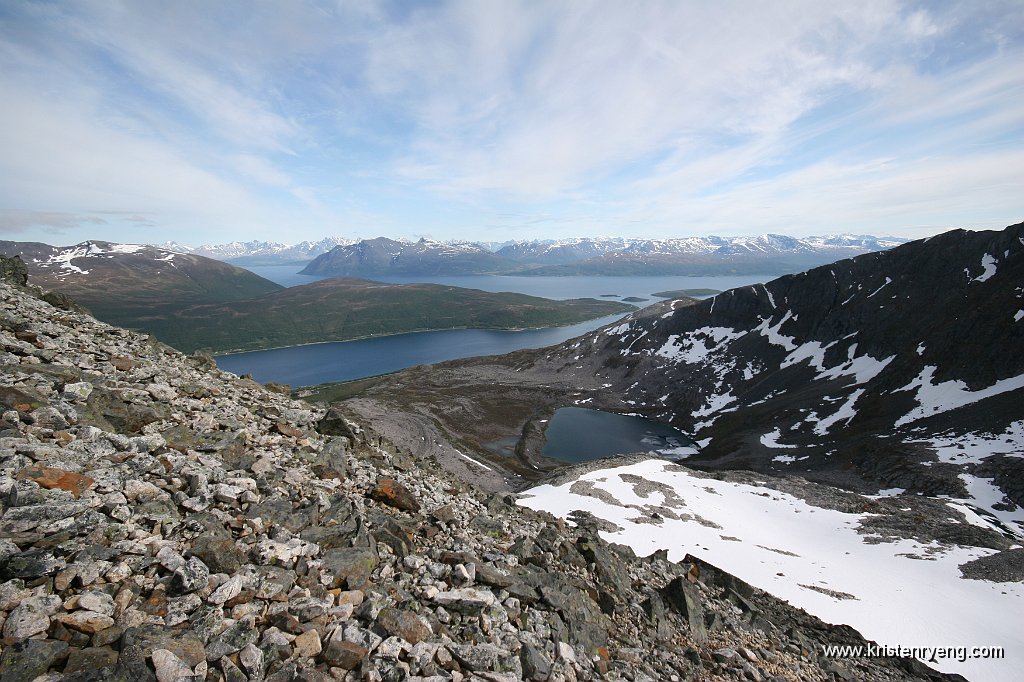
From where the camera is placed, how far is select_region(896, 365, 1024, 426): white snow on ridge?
66.1 m

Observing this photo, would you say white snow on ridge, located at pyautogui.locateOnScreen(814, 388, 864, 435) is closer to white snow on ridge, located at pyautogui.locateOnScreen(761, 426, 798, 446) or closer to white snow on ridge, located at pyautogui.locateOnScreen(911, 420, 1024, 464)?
white snow on ridge, located at pyautogui.locateOnScreen(761, 426, 798, 446)

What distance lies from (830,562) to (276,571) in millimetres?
35618

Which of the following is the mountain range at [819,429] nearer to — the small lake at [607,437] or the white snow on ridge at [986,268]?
the white snow on ridge at [986,268]

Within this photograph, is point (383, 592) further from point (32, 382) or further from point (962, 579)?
point (962, 579)

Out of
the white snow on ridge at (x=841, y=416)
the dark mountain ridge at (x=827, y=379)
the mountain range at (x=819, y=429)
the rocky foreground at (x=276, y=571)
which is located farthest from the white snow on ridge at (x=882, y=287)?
the rocky foreground at (x=276, y=571)

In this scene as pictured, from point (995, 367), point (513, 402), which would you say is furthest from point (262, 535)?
point (513, 402)

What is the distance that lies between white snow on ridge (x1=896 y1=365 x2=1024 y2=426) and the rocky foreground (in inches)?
2899

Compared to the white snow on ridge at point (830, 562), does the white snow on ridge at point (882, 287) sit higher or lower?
Result: higher

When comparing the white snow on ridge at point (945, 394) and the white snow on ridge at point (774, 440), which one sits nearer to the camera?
the white snow on ridge at point (945, 394)

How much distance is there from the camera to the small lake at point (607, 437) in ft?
300

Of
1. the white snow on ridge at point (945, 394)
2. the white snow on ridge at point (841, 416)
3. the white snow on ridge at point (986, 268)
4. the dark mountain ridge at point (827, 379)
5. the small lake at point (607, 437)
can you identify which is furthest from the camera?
the white snow on ridge at point (986, 268)

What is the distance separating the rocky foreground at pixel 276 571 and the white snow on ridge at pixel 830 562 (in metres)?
6.18

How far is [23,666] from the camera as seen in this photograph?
588cm

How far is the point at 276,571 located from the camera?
908cm
